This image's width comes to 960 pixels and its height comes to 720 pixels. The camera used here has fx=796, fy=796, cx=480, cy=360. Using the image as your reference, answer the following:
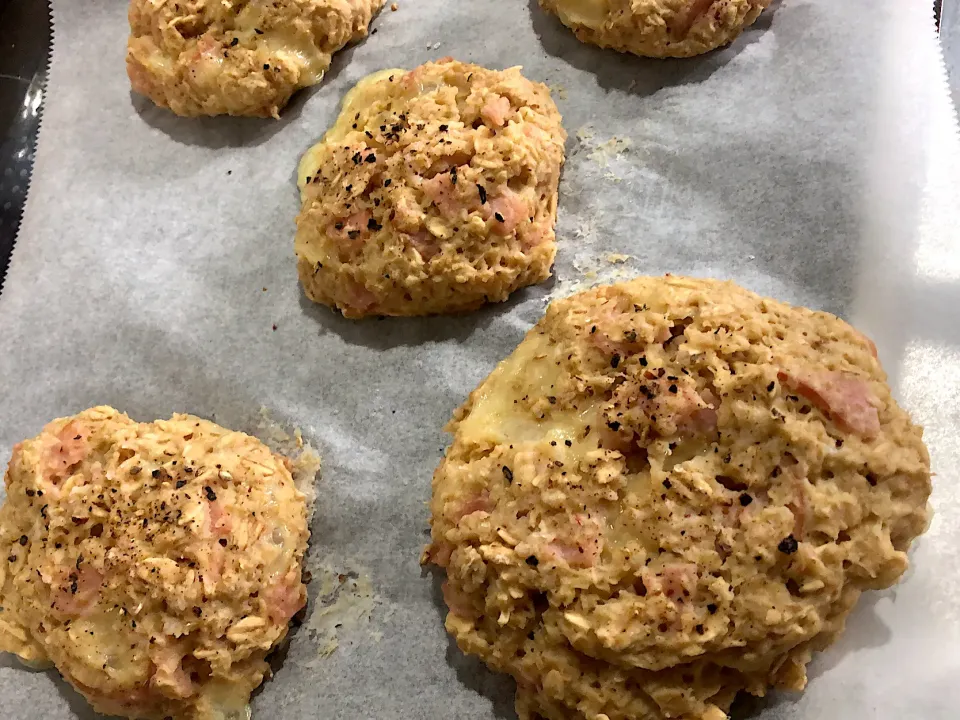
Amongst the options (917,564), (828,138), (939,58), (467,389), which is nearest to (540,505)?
(467,389)

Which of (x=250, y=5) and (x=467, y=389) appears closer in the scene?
(x=467, y=389)

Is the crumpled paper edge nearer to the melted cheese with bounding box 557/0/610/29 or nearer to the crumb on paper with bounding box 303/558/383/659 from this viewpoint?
the crumb on paper with bounding box 303/558/383/659

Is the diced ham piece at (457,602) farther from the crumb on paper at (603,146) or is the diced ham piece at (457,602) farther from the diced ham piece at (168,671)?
the crumb on paper at (603,146)

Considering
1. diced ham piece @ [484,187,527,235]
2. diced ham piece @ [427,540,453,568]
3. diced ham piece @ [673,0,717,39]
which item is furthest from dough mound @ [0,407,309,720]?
diced ham piece @ [673,0,717,39]

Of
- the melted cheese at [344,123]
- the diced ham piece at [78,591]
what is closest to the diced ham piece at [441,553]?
the diced ham piece at [78,591]

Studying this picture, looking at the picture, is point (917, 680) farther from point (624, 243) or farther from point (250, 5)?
point (250, 5)

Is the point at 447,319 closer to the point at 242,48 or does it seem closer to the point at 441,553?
the point at 441,553
